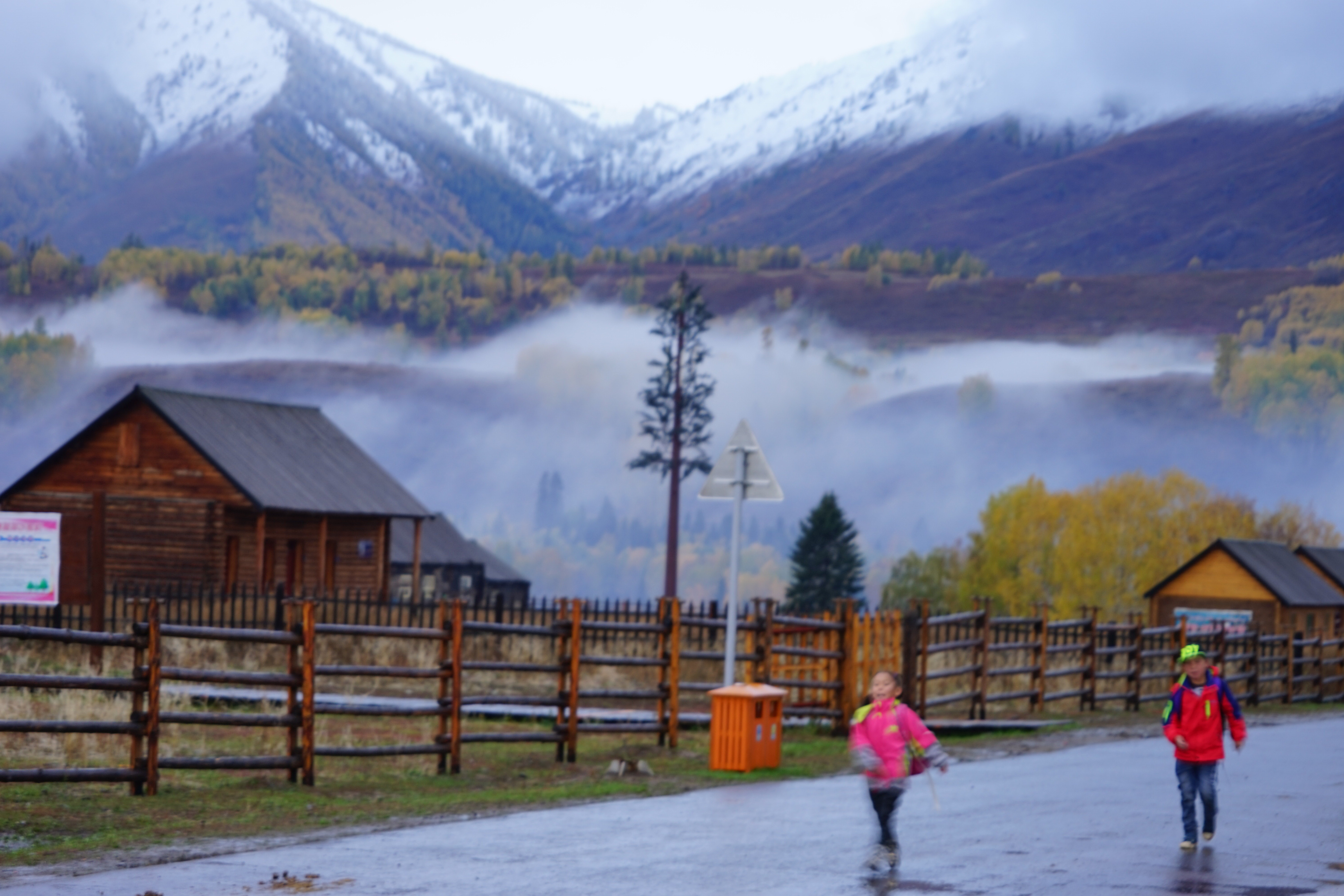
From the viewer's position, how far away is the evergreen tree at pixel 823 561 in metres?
102

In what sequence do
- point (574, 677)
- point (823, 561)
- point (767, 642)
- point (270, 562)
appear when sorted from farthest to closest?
point (823, 561)
point (270, 562)
point (767, 642)
point (574, 677)

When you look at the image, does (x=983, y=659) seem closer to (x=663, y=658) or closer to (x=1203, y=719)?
(x=663, y=658)

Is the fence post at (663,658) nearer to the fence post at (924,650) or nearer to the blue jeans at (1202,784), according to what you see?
the fence post at (924,650)

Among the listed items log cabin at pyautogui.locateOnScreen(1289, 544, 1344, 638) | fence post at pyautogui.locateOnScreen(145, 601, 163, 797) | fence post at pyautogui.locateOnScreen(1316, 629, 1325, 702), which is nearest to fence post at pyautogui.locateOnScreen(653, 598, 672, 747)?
fence post at pyautogui.locateOnScreen(145, 601, 163, 797)

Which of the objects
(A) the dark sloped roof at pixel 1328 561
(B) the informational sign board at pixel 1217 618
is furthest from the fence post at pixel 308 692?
(A) the dark sloped roof at pixel 1328 561

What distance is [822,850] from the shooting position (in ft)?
36.5

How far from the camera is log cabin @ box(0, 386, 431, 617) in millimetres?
46219

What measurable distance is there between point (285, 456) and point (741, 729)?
35966 millimetres

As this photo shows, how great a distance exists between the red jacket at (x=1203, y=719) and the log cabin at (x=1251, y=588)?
50.5 meters

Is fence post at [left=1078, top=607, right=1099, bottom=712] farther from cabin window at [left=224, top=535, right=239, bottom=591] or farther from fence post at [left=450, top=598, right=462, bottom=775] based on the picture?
cabin window at [left=224, top=535, right=239, bottom=591]

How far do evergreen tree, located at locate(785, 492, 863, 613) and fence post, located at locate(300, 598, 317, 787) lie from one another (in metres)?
87.6

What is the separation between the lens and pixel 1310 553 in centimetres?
6762

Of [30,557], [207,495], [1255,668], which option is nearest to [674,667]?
[30,557]

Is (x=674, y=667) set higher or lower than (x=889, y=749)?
lower
